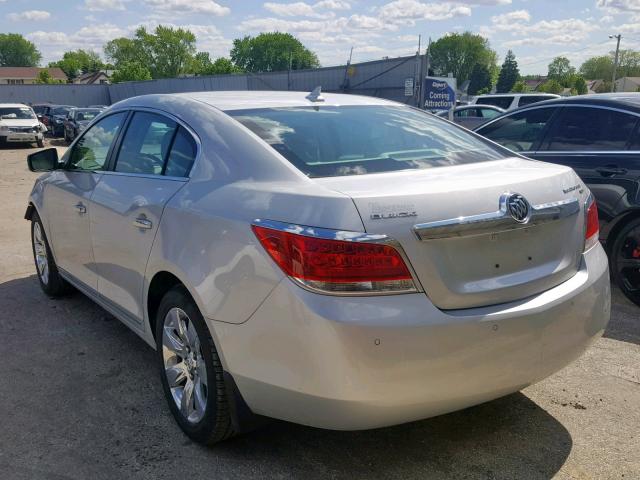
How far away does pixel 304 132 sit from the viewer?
9.71 feet

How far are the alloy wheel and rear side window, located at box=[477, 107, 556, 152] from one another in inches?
154

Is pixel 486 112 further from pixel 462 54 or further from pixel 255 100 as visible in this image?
pixel 462 54

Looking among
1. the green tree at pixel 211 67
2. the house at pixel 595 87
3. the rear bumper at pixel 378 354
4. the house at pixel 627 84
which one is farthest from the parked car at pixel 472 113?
the green tree at pixel 211 67

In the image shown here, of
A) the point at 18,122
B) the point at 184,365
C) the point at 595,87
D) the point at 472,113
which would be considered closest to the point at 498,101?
Answer: the point at 472,113

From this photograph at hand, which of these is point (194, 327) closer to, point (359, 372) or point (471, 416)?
point (359, 372)

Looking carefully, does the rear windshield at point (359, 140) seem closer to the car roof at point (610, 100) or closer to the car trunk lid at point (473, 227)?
the car trunk lid at point (473, 227)

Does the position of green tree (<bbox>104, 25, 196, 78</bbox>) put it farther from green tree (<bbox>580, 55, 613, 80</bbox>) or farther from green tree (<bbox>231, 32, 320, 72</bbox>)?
green tree (<bbox>580, 55, 613, 80</bbox>)

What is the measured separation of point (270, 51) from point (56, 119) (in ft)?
358

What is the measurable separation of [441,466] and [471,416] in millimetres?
498

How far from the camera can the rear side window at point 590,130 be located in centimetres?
491

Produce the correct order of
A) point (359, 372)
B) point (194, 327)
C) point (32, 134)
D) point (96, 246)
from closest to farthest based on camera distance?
point (359, 372) → point (194, 327) → point (96, 246) → point (32, 134)

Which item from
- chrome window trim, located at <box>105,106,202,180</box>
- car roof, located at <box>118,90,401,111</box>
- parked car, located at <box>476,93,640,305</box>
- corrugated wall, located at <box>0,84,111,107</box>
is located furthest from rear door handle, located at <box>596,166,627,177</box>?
corrugated wall, located at <box>0,84,111,107</box>

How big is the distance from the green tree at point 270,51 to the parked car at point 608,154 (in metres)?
129

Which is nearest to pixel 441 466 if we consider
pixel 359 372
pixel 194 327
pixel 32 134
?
pixel 359 372
